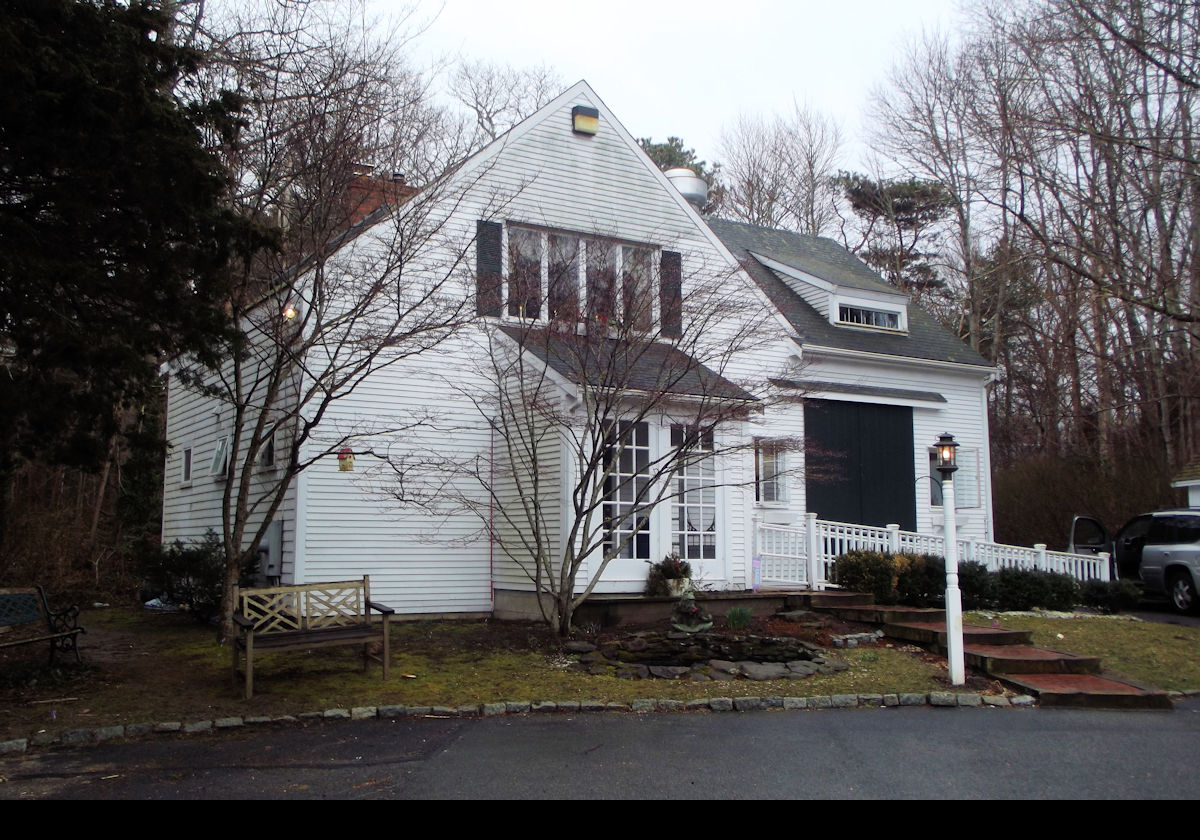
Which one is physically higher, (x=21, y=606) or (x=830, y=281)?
(x=830, y=281)

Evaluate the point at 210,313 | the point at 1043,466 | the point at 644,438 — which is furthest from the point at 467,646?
the point at 1043,466

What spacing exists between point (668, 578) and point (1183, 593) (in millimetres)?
9016

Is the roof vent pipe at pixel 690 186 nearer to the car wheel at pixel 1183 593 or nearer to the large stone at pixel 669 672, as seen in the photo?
the car wheel at pixel 1183 593

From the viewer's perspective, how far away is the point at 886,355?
1842 centimetres

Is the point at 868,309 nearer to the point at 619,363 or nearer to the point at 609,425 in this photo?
the point at 619,363

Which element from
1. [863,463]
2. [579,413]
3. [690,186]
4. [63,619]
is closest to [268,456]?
[579,413]

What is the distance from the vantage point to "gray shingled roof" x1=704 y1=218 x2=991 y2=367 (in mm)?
18844

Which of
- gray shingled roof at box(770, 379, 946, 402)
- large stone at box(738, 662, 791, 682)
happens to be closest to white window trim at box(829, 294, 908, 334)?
gray shingled roof at box(770, 379, 946, 402)

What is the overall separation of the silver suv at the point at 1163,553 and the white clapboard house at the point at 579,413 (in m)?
2.43

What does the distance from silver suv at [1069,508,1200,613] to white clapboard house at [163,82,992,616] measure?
2.43 metres

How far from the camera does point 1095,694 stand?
8.92 metres

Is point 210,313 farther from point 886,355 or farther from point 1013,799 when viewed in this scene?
point 886,355

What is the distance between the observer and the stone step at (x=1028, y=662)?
9.87m

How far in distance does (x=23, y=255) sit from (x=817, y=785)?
22.1 feet
